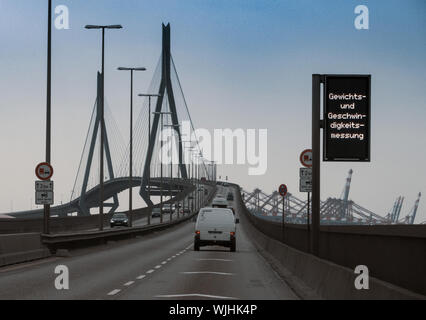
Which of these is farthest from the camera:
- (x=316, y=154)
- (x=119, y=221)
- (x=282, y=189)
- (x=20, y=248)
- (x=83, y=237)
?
(x=119, y=221)

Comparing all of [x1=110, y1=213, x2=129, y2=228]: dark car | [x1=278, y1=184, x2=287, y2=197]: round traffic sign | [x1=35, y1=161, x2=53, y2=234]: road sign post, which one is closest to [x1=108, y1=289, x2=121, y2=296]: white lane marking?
[x1=35, y1=161, x2=53, y2=234]: road sign post

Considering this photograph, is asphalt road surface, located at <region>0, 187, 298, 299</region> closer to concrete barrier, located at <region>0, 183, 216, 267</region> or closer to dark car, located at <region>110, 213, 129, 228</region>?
concrete barrier, located at <region>0, 183, 216, 267</region>

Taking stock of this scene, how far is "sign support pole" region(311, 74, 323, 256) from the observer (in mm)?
18047

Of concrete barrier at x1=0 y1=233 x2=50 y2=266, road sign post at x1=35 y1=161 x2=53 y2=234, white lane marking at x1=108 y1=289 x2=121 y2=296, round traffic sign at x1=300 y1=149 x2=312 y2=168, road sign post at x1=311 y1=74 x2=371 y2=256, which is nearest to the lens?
white lane marking at x1=108 y1=289 x2=121 y2=296

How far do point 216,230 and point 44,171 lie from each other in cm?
1088

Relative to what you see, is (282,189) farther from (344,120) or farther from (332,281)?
(332,281)

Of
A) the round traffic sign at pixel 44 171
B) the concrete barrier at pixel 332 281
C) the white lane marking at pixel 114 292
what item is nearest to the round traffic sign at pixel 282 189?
the round traffic sign at pixel 44 171

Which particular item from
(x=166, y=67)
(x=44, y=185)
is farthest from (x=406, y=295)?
(x=166, y=67)

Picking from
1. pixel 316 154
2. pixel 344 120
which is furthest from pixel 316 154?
pixel 344 120

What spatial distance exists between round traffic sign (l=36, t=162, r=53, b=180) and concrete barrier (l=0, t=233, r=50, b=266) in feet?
6.37

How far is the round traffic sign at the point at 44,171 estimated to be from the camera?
27.4 meters

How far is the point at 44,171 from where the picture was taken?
90.2 ft
